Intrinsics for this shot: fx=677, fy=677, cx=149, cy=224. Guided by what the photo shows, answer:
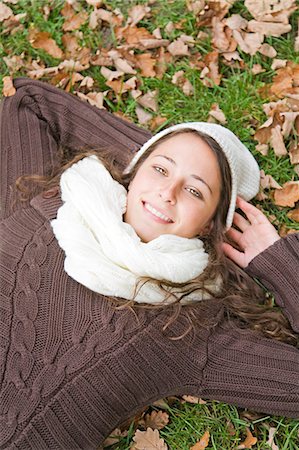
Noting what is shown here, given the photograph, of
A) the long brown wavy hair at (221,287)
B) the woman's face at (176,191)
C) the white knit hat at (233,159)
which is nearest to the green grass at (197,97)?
the white knit hat at (233,159)

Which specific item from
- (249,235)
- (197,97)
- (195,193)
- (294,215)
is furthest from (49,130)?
(294,215)

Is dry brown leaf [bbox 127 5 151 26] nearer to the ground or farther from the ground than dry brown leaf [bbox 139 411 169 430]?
farther from the ground

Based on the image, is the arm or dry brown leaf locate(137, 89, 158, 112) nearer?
the arm

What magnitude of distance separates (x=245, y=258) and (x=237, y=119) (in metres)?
0.97

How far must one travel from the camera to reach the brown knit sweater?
323 centimetres

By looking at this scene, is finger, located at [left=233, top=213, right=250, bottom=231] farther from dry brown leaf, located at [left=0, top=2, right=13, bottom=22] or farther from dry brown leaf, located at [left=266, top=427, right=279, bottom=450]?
dry brown leaf, located at [left=0, top=2, right=13, bottom=22]

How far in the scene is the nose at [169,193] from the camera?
3.34 meters

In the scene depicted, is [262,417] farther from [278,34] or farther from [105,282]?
[278,34]

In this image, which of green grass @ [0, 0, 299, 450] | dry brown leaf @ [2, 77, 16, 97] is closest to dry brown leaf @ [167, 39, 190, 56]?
green grass @ [0, 0, 299, 450]

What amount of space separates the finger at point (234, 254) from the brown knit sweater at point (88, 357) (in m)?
0.25

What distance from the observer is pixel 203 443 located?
3656 mm

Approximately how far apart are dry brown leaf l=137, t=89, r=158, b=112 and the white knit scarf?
3.76 ft

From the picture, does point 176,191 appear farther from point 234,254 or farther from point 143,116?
point 143,116

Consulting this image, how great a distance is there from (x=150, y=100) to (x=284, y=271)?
4.94 feet
